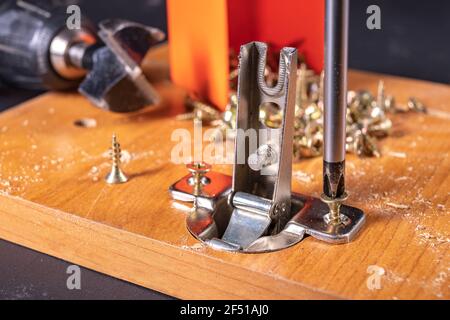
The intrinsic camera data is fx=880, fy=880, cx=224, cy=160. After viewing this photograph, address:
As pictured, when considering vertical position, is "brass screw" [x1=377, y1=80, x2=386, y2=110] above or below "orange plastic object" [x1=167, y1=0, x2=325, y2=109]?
below

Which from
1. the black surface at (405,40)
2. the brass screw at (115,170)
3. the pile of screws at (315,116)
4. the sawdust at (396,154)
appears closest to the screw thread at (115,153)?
the brass screw at (115,170)

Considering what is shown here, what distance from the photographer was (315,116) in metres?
0.79

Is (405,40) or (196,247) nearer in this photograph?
(196,247)

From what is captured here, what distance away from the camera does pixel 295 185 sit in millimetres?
701

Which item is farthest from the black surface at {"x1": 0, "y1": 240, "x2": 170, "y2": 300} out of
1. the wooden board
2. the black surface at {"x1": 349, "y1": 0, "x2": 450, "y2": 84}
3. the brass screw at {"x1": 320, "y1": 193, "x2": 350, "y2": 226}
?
the black surface at {"x1": 349, "y1": 0, "x2": 450, "y2": 84}

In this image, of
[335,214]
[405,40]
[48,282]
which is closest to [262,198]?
[335,214]

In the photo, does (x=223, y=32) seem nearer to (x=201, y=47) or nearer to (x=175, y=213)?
(x=201, y=47)

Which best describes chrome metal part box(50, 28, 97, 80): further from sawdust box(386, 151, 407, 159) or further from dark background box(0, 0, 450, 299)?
sawdust box(386, 151, 407, 159)

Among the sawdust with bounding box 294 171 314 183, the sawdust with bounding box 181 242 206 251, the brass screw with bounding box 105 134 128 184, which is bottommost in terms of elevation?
the sawdust with bounding box 181 242 206 251

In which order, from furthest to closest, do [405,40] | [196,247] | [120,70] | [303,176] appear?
[405,40]
[120,70]
[303,176]
[196,247]

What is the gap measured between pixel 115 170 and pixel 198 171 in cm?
8

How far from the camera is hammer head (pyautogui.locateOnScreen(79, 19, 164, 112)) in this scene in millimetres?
820

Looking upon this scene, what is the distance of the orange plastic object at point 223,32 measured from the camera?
0.82 m

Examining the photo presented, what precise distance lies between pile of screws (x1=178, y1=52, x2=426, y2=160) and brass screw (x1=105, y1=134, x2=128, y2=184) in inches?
4.5
